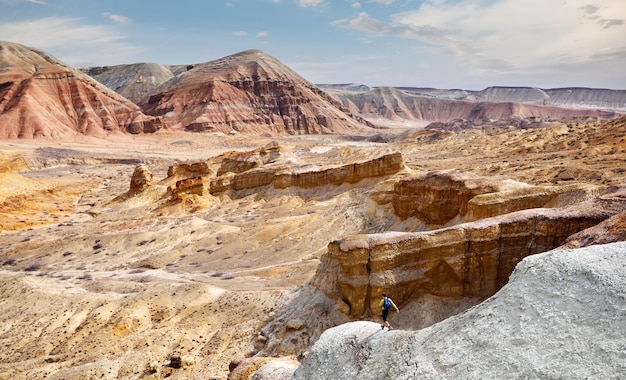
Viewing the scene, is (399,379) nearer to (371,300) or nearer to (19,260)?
(371,300)

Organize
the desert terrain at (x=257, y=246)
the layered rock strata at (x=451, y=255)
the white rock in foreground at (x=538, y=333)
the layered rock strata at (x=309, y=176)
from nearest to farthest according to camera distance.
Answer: the white rock in foreground at (x=538, y=333)
the layered rock strata at (x=451, y=255)
the desert terrain at (x=257, y=246)
the layered rock strata at (x=309, y=176)

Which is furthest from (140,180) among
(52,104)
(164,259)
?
(52,104)

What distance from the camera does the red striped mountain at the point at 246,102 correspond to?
473 ft

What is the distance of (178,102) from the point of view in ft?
490

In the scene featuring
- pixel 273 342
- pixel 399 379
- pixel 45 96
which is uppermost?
pixel 45 96

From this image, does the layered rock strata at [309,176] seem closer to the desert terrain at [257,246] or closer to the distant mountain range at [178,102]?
the desert terrain at [257,246]

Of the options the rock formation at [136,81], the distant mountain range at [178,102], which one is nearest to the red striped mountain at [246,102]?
the distant mountain range at [178,102]

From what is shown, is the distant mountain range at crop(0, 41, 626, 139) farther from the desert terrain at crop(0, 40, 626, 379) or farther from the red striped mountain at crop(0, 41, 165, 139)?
the desert terrain at crop(0, 40, 626, 379)

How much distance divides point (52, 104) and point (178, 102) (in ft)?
139

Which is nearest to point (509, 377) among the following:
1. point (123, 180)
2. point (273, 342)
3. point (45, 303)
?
point (273, 342)

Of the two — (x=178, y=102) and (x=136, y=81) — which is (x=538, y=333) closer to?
(x=178, y=102)

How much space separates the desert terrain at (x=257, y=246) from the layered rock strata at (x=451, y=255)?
51 millimetres

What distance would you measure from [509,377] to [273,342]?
442 inches

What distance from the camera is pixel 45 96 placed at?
112 m
